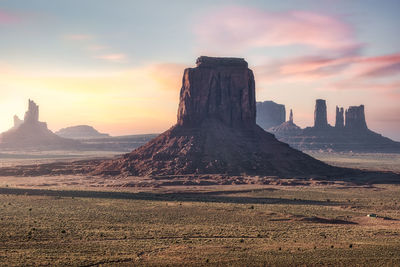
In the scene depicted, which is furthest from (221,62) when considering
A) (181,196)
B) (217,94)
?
(181,196)

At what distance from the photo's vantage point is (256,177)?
10431 cm

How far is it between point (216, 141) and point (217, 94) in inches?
630

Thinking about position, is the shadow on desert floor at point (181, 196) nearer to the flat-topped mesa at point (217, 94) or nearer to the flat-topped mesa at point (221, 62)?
the flat-topped mesa at point (217, 94)

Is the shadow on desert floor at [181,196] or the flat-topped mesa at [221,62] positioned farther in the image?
the flat-topped mesa at [221,62]

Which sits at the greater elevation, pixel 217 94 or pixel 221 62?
pixel 221 62

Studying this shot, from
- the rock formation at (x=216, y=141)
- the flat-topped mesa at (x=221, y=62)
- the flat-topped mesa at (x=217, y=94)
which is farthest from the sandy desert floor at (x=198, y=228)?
the flat-topped mesa at (x=221, y=62)

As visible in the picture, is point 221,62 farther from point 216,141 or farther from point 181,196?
point 181,196

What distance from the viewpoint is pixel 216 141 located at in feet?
382

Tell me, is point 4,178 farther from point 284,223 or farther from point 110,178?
point 284,223

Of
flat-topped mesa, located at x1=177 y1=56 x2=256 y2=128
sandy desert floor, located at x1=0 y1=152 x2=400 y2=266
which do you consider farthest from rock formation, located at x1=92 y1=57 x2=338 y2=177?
sandy desert floor, located at x1=0 y1=152 x2=400 y2=266

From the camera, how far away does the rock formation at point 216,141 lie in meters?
112

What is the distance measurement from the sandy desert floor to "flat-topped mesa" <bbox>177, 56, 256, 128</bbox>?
41488mm

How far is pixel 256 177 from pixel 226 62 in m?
38.5

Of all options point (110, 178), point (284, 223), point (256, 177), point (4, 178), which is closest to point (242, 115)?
point (256, 177)
